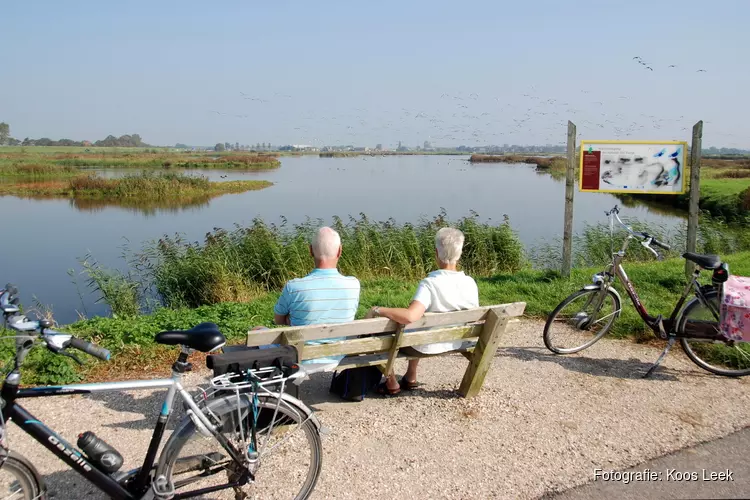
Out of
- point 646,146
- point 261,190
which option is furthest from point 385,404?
point 261,190

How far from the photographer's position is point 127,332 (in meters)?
5.45

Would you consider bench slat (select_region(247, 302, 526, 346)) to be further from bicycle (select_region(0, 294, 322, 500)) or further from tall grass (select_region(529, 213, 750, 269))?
tall grass (select_region(529, 213, 750, 269))

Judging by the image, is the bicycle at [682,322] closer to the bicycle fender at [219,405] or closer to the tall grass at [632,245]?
the bicycle fender at [219,405]

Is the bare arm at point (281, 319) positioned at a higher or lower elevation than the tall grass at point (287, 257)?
higher

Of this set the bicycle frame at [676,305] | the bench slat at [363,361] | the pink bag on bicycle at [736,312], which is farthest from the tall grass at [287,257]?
the pink bag on bicycle at [736,312]

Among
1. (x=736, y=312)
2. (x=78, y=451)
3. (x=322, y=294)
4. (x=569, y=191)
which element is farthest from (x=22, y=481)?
(x=569, y=191)

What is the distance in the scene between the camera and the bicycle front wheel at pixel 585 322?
5352 mm

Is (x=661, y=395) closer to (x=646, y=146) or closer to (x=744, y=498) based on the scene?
(x=744, y=498)

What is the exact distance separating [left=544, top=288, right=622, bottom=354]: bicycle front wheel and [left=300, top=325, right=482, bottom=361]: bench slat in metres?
1.51

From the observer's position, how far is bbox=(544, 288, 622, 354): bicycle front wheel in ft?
17.6

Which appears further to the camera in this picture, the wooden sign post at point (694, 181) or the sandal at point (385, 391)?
the wooden sign post at point (694, 181)

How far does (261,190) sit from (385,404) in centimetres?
3082

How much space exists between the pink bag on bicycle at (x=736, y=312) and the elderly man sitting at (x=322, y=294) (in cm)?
286

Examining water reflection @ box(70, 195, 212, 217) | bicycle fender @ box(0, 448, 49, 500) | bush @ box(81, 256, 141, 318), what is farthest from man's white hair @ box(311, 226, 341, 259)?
water reflection @ box(70, 195, 212, 217)
